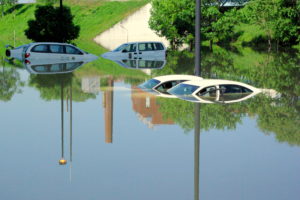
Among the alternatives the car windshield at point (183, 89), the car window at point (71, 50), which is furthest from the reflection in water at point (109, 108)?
the car window at point (71, 50)

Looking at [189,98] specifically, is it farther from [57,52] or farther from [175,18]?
[175,18]

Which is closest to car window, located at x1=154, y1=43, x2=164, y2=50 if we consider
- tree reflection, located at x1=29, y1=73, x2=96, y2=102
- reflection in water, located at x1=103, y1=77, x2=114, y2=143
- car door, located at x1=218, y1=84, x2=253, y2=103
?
tree reflection, located at x1=29, y1=73, x2=96, y2=102

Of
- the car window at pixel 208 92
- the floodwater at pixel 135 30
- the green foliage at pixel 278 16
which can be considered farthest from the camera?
the floodwater at pixel 135 30

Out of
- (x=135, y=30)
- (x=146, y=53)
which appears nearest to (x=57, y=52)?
(x=146, y=53)

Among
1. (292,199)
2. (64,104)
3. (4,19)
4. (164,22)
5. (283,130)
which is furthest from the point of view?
(4,19)

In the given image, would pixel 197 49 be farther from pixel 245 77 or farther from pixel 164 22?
pixel 164 22

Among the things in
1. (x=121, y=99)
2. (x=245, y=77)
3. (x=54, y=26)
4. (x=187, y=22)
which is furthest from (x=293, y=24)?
(x=121, y=99)

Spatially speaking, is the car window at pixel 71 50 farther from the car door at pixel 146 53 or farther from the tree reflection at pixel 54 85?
the tree reflection at pixel 54 85

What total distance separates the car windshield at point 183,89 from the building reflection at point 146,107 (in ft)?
2.78

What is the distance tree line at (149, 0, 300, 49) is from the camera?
183ft

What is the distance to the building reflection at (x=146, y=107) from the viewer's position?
638 inches

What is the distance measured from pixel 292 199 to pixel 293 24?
4981 centimetres

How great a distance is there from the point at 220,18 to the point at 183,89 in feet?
119

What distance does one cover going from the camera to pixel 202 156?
11.9 m
